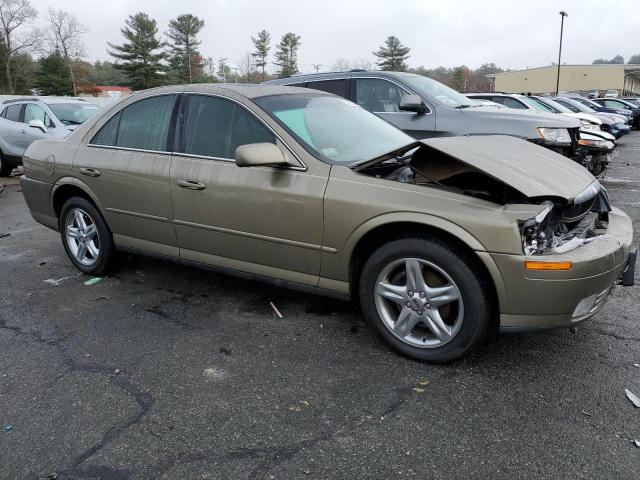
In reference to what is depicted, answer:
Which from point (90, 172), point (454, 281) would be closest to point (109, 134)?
point (90, 172)

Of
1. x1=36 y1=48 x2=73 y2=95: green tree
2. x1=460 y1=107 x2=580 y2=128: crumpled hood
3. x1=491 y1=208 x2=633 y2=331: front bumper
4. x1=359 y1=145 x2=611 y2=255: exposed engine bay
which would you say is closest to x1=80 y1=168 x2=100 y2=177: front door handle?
x1=359 y1=145 x2=611 y2=255: exposed engine bay

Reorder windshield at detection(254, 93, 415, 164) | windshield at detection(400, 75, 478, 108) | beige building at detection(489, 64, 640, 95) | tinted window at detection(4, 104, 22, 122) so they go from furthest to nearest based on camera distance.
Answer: beige building at detection(489, 64, 640, 95)
tinted window at detection(4, 104, 22, 122)
windshield at detection(400, 75, 478, 108)
windshield at detection(254, 93, 415, 164)

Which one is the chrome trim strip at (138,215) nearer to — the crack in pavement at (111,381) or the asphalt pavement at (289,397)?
the asphalt pavement at (289,397)

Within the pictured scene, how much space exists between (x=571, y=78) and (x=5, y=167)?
87678mm

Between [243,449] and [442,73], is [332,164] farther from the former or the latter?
[442,73]

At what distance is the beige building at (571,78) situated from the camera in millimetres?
75438

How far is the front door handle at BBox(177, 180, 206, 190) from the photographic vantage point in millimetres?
3628

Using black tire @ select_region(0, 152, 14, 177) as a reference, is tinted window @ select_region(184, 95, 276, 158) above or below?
above

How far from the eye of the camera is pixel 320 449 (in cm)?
231

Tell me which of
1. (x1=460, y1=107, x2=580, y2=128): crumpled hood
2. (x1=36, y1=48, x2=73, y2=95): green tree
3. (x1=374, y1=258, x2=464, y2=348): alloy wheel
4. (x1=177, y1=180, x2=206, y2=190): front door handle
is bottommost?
(x1=374, y1=258, x2=464, y2=348): alloy wheel

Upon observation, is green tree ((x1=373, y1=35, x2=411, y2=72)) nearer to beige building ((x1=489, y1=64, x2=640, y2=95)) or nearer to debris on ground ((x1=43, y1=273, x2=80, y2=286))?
beige building ((x1=489, y1=64, x2=640, y2=95))

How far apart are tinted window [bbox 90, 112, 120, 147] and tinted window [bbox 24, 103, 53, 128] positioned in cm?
736

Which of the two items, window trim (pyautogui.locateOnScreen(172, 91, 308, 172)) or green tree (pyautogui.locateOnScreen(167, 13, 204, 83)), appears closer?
window trim (pyautogui.locateOnScreen(172, 91, 308, 172))

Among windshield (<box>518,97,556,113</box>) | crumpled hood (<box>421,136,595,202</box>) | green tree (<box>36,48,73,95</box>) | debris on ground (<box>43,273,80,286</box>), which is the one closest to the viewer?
crumpled hood (<box>421,136,595,202</box>)
